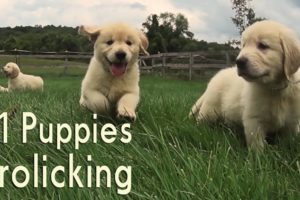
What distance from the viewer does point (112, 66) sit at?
506 centimetres

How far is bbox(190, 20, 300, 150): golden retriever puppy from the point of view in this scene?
12.3ft

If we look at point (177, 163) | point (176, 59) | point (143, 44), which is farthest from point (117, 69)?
point (176, 59)

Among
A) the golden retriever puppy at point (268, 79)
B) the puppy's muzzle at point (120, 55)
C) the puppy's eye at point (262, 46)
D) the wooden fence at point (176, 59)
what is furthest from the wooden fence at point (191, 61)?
the puppy's eye at point (262, 46)

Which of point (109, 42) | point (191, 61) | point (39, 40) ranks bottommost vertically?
point (191, 61)

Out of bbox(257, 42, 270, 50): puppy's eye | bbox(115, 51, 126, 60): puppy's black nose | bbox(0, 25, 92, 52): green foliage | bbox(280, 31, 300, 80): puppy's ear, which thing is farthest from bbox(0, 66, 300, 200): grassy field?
bbox(0, 25, 92, 52): green foliage

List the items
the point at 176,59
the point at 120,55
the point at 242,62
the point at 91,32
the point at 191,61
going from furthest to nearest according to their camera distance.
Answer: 1. the point at 176,59
2. the point at 191,61
3. the point at 91,32
4. the point at 120,55
5. the point at 242,62

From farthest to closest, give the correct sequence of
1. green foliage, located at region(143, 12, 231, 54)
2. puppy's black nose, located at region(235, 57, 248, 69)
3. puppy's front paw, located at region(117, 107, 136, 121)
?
green foliage, located at region(143, 12, 231, 54)
puppy's front paw, located at region(117, 107, 136, 121)
puppy's black nose, located at region(235, 57, 248, 69)

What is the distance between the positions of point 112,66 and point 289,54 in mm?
1789

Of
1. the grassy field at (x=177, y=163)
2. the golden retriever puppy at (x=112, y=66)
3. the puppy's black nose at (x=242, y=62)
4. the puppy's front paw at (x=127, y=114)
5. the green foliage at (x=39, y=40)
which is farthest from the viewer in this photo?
the green foliage at (x=39, y=40)

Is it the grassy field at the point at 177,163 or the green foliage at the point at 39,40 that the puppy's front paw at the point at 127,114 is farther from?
the green foliage at the point at 39,40

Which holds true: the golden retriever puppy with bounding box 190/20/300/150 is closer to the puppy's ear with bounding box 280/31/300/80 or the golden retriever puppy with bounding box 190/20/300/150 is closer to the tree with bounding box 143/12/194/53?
the puppy's ear with bounding box 280/31/300/80

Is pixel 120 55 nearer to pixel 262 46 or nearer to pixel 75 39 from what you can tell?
pixel 262 46

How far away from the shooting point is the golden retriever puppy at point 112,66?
16.3ft

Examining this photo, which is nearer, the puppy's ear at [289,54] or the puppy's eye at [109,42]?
the puppy's ear at [289,54]
